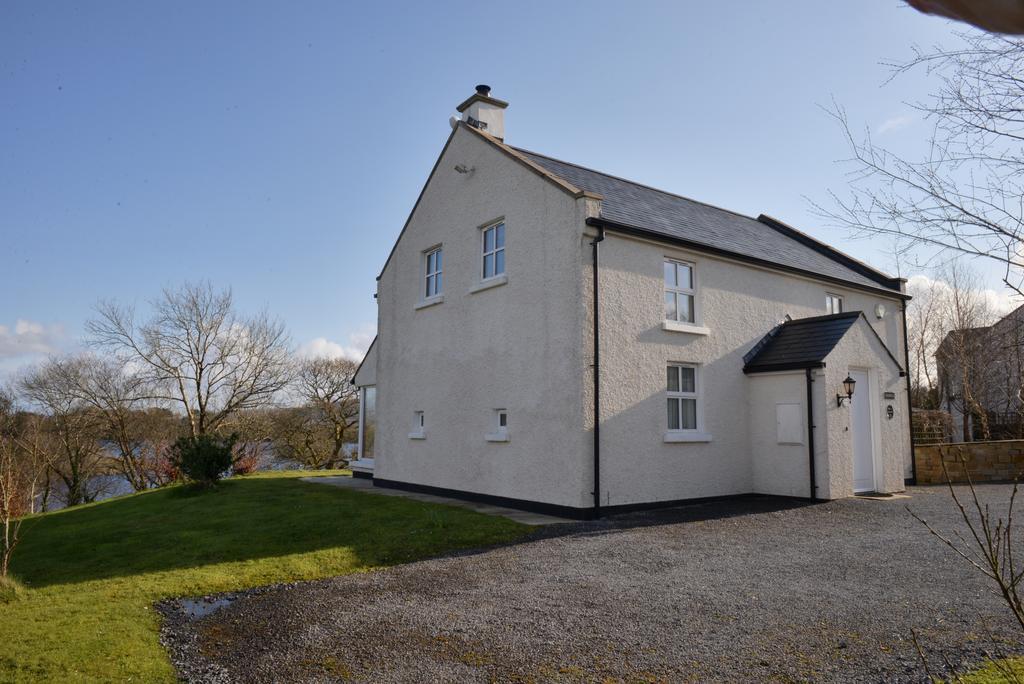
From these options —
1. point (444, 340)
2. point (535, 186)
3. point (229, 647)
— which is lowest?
point (229, 647)

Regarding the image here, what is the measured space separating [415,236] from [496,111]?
3.91 m

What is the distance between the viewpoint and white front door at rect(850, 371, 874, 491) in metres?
14.8

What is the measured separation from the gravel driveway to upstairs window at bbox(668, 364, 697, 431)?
4.04 m

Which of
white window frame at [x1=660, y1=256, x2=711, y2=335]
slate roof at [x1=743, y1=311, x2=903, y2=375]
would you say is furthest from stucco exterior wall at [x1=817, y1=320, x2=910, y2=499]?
white window frame at [x1=660, y1=256, x2=711, y2=335]

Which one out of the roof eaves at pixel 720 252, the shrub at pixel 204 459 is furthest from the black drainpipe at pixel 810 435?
the shrub at pixel 204 459

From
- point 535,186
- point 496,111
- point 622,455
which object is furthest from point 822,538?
point 496,111

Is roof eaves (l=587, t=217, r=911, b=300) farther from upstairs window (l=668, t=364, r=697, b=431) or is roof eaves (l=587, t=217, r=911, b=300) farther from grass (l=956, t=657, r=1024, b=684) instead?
grass (l=956, t=657, r=1024, b=684)

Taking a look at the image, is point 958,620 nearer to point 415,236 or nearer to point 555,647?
point 555,647

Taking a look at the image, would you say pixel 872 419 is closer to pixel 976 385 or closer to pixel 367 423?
pixel 367 423

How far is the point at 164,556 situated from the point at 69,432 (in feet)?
82.0

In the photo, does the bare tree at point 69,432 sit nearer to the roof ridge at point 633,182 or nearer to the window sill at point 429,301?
the window sill at point 429,301

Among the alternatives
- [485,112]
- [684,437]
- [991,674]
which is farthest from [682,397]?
[991,674]

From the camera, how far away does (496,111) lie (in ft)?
56.0

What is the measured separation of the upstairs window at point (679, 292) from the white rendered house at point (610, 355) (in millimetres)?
49
